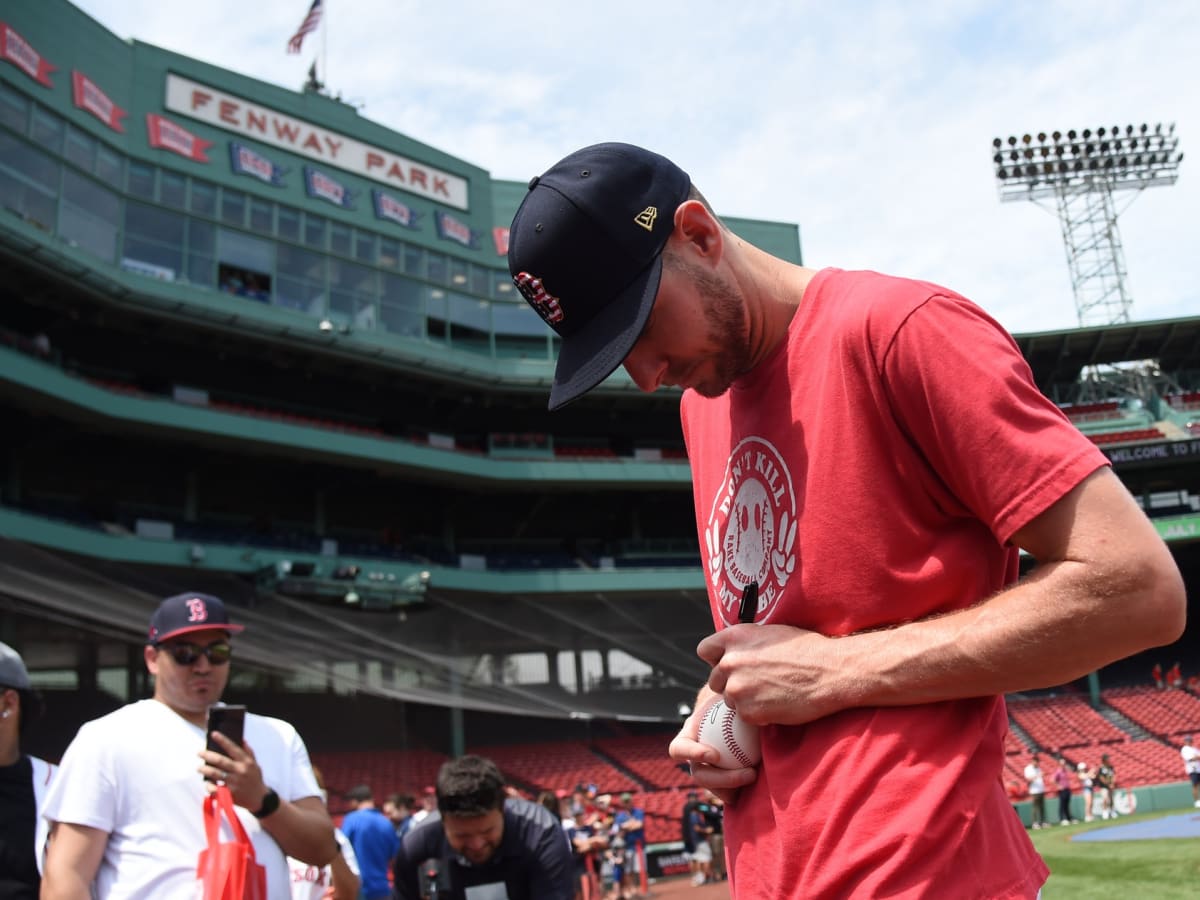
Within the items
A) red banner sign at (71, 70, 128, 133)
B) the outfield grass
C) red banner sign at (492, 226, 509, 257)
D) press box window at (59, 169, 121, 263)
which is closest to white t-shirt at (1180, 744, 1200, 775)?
the outfield grass

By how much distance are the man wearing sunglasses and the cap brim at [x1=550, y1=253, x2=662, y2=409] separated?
196 cm

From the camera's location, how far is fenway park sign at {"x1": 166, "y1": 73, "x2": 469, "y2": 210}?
30514mm

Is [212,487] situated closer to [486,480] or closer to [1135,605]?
[486,480]

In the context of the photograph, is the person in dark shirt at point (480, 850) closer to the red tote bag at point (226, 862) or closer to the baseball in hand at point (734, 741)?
the red tote bag at point (226, 862)

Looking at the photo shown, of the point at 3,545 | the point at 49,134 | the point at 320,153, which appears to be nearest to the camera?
the point at 3,545

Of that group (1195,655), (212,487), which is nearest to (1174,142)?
(1195,655)

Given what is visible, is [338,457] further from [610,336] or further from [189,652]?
[610,336]

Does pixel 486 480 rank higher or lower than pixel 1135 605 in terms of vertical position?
higher

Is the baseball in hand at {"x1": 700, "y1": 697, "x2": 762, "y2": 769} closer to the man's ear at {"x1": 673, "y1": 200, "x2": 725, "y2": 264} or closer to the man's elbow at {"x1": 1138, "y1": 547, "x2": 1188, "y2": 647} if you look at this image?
the man's elbow at {"x1": 1138, "y1": 547, "x2": 1188, "y2": 647}

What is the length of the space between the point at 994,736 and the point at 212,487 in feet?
106

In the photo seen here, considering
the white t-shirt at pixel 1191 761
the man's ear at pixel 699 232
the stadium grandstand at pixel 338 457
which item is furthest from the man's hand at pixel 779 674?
the white t-shirt at pixel 1191 761

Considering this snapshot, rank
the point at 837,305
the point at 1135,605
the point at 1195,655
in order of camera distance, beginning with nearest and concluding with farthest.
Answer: the point at 1135,605 < the point at 837,305 < the point at 1195,655

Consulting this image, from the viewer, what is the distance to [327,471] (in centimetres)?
3222

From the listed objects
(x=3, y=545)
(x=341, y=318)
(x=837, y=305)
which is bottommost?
(x=837, y=305)
